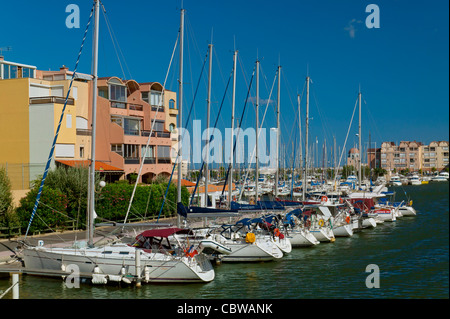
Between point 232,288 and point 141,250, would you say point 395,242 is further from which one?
point 141,250

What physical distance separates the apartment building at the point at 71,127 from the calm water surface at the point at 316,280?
18.3 meters

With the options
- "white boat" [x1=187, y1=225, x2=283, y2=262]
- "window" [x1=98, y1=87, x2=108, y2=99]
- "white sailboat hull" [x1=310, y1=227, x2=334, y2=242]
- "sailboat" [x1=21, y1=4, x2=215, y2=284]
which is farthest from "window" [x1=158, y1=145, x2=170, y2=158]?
"sailboat" [x1=21, y1=4, x2=215, y2=284]

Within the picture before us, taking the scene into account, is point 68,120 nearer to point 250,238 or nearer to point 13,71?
point 13,71

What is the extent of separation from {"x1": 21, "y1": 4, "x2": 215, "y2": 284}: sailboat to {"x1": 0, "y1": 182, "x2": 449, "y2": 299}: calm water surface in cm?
61

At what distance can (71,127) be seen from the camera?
53.9 meters

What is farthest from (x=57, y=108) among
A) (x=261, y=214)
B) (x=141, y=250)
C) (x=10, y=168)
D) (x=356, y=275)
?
(x=356, y=275)

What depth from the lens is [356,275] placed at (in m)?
31.8

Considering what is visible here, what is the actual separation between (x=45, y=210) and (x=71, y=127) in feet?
53.7

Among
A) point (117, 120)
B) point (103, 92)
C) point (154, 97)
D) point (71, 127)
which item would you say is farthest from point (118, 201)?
point (154, 97)

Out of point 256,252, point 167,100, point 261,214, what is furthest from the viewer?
point 167,100

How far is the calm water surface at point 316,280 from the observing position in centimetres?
2667

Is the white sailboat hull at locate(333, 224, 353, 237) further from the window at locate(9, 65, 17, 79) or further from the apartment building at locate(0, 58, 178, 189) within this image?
the window at locate(9, 65, 17, 79)

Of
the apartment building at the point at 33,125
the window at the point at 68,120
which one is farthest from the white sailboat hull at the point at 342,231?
the window at the point at 68,120
